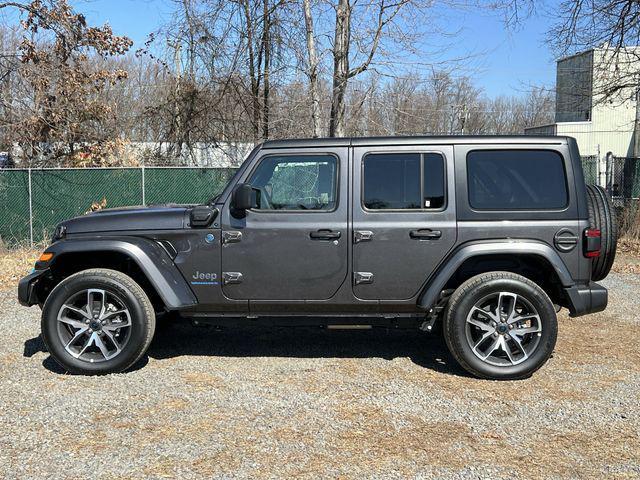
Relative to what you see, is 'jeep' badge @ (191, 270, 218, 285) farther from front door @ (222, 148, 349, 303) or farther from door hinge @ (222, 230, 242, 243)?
door hinge @ (222, 230, 242, 243)

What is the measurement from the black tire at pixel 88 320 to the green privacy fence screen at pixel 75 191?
8469 millimetres

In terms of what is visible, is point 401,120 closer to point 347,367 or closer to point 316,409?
point 347,367

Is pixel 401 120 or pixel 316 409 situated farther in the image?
pixel 401 120

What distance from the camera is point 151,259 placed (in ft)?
16.9

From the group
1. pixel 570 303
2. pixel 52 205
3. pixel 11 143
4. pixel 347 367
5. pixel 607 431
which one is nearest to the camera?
pixel 607 431

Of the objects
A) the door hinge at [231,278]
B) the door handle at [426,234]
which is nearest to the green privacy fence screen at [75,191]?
the door hinge at [231,278]

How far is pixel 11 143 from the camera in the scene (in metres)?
14.6

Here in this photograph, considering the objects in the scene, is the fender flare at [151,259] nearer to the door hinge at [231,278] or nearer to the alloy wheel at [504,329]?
the door hinge at [231,278]

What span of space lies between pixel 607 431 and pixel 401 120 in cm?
1157

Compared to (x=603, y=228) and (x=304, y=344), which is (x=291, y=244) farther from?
(x=603, y=228)

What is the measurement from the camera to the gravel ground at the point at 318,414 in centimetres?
363

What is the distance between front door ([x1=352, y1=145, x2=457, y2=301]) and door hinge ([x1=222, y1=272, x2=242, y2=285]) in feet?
3.14

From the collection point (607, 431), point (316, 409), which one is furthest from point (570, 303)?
point (316, 409)

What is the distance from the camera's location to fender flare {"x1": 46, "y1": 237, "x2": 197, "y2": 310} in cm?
512
